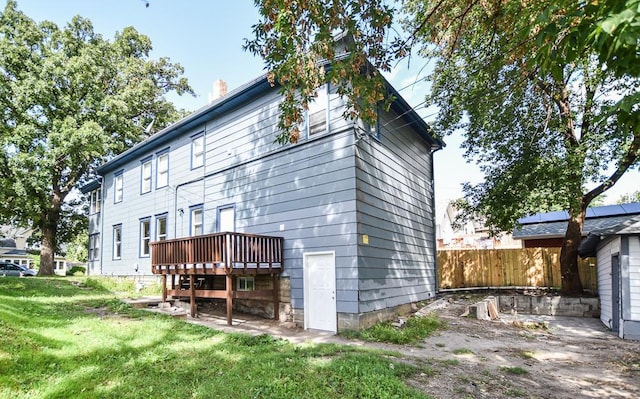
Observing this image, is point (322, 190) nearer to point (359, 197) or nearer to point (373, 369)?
point (359, 197)

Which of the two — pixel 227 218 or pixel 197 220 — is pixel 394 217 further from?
pixel 197 220

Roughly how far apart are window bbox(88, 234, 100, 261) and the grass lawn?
12.9 meters

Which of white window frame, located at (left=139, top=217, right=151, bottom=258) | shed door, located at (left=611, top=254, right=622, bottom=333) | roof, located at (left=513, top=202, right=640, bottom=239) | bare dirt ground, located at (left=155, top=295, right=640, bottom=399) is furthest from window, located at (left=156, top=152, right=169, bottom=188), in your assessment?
roof, located at (left=513, top=202, right=640, bottom=239)

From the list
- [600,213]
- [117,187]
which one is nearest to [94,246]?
[117,187]

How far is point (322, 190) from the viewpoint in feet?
29.9

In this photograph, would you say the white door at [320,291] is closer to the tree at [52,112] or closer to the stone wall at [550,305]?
the stone wall at [550,305]

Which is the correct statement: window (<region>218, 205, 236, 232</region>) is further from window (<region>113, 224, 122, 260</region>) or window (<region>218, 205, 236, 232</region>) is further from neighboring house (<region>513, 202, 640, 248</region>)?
neighboring house (<region>513, 202, 640, 248</region>)

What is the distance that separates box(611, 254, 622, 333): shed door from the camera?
29.5ft

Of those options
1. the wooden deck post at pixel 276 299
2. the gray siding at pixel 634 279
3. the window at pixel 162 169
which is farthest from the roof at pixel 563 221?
the window at pixel 162 169

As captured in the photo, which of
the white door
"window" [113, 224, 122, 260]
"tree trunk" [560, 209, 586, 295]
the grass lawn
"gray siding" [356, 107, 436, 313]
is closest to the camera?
the grass lawn

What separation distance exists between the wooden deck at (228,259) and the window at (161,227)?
399cm

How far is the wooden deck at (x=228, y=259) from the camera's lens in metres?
8.85

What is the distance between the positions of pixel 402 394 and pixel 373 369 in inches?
31.6

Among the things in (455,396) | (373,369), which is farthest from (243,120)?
(455,396)
